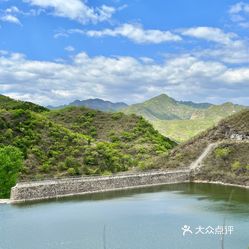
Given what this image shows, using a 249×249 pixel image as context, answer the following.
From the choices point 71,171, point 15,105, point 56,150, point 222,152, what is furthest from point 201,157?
point 15,105

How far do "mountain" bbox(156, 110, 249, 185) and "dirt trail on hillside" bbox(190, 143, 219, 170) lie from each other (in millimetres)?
709

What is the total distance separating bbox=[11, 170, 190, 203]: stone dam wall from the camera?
221 ft

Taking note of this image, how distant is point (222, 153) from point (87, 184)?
34127 millimetres

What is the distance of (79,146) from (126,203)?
3933 centimetres

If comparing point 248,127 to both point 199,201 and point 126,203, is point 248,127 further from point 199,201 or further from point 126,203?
point 126,203

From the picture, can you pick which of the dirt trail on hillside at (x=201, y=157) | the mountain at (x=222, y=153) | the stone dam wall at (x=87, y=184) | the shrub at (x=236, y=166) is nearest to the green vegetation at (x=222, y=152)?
the mountain at (x=222, y=153)

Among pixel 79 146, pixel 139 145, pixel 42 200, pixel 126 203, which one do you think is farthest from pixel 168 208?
pixel 139 145

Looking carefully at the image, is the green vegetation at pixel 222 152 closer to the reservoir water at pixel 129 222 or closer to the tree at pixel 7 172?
the reservoir water at pixel 129 222

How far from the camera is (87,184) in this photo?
7569cm

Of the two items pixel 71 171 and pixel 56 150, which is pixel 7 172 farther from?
pixel 56 150

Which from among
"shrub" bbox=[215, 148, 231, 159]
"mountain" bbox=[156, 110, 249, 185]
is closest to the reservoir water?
"mountain" bbox=[156, 110, 249, 185]

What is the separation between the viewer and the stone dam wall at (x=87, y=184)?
67.4 meters

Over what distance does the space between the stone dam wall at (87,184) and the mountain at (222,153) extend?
5.60 m

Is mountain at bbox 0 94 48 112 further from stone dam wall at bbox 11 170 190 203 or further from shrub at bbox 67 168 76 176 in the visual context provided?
stone dam wall at bbox 11 170 190 203
